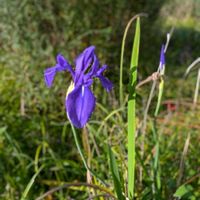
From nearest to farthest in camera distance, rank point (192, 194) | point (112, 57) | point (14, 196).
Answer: point (192, 194), point (14, 196), point (112, 57)

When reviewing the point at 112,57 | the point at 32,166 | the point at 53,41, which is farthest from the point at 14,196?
the point at 112,57

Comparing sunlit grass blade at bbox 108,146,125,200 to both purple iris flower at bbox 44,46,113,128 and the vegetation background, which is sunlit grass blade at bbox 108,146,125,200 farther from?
the vegetation background

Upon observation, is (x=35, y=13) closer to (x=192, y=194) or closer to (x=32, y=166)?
(x=32, y=166)

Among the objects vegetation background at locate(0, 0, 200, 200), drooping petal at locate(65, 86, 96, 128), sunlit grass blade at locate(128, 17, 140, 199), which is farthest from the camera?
vegetation background at locate(0, 0, 200, 200)

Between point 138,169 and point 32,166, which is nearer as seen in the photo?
point 138,169

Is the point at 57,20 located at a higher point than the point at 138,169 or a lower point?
higher

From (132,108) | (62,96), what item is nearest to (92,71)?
(132,108)

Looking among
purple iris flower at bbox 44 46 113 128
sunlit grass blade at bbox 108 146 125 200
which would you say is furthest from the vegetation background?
purple iris flower at bbox 44 46 113 128
